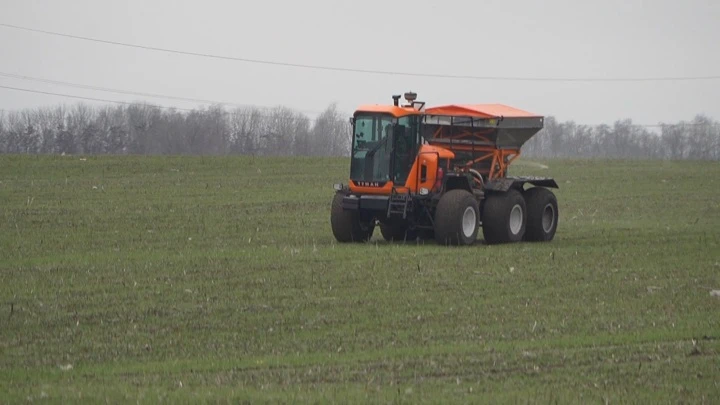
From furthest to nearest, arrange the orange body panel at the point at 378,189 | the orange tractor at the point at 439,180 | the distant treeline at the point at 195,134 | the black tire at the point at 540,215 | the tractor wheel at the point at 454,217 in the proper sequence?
the distant treeline at the point at 195,134 → the black tire at the point at 540,215 → the orange body panel at the point at 378,189 → the orange tractor at the point at 439,180 → the tractor wheel at the point at 454,217

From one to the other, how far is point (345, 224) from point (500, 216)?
2875 millimetres

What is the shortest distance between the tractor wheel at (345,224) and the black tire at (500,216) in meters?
2.16

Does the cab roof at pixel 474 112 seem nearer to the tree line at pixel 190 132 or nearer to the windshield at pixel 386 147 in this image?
the windshield at pixel 386 147

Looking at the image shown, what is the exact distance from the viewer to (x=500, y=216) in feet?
71.0

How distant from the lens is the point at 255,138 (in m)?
75.0

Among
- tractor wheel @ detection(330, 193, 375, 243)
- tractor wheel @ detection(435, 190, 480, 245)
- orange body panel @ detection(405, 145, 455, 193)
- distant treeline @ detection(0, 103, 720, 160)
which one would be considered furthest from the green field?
distant treeline @ detection(0, 103, 720, 160)

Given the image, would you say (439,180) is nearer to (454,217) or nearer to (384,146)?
(454,217)

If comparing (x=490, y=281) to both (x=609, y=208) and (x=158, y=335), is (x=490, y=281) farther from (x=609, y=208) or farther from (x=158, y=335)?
(x=609, y=208)

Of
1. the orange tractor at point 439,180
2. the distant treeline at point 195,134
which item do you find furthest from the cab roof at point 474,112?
the distant treeline at point 195,134

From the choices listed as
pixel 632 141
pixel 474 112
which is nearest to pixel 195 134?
pixel 632 141

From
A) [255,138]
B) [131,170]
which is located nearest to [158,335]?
[131,170]

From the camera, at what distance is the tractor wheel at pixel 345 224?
2127 cm

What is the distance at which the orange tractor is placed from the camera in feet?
68.4

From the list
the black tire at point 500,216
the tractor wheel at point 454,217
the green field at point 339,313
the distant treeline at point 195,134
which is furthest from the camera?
the distant treeline at point 195,134
